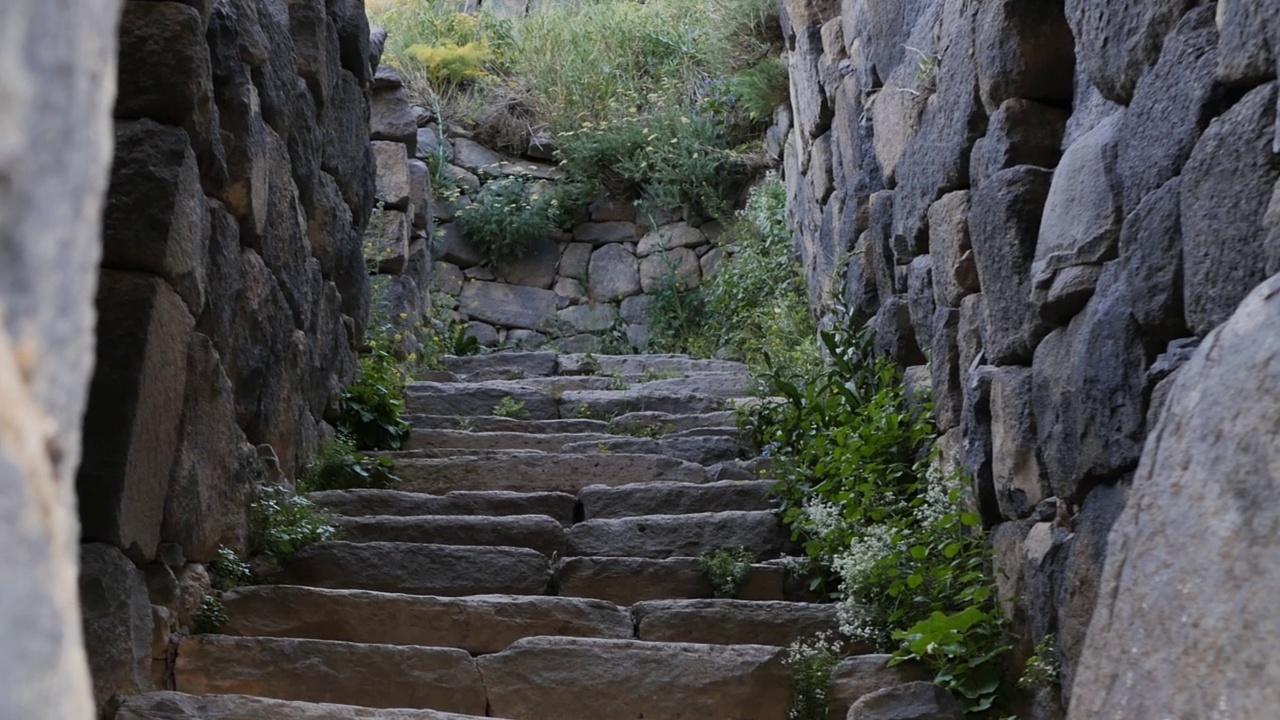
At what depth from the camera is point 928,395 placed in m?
3.88

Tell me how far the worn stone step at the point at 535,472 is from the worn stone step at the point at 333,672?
1.49 meters

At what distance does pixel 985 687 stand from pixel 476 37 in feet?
28.0

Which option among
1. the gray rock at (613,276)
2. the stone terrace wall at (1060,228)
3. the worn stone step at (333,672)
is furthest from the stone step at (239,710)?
the gray rock at (613,276)

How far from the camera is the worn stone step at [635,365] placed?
272 inches

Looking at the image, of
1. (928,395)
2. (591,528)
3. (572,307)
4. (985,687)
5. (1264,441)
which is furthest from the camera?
(572,307)

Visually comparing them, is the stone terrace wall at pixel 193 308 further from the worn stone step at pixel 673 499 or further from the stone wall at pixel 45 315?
the stone wall at pixel 45 315

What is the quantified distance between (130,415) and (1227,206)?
214 centimetres

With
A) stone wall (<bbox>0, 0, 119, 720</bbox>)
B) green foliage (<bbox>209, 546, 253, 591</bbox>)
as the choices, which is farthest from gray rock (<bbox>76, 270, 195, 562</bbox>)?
stone wall (<bbox>0, 0, 119, 720</bbox>)

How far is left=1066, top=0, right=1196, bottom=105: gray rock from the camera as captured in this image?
7.11ft

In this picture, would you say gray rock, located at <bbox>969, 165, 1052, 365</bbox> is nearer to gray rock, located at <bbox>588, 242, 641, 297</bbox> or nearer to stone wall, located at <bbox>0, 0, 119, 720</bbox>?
stone wall, located at <bbox>0, 0, 119, 720</bbox>

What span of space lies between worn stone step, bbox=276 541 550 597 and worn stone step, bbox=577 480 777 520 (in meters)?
0.58

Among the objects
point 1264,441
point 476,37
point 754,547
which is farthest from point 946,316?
point 476,37

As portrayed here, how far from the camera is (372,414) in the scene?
16.6 feet

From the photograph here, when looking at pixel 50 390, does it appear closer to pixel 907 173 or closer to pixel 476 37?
pixel 907 173
